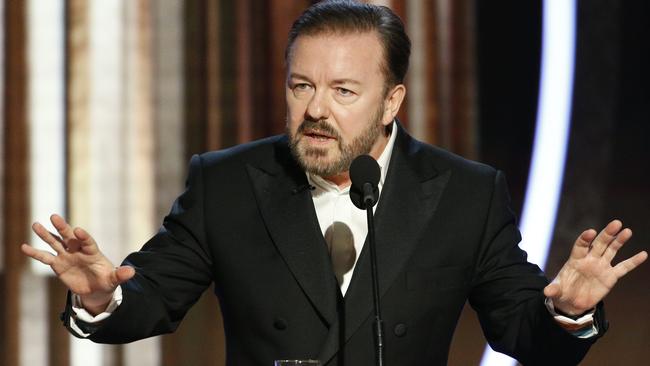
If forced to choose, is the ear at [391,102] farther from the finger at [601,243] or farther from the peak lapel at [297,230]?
the finger at [601,243]

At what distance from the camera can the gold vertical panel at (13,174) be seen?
4012mm

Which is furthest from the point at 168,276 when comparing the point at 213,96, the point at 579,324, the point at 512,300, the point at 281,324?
the point at 213,96

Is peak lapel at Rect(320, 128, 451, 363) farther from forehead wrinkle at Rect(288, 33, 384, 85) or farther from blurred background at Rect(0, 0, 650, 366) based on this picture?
blurred background at Rect(0, 0, 650, 366)

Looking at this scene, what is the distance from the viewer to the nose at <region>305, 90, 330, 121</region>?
2219 millimetres

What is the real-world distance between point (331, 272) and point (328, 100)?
377mm

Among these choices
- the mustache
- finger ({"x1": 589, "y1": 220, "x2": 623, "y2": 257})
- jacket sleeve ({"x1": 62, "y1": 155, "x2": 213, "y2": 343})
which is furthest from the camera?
the mustache

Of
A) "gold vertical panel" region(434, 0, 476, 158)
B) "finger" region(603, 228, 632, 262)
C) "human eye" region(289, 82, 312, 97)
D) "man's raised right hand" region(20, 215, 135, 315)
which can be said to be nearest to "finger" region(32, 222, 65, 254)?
"man's raised right hand" region(20, 215, 135, 315)

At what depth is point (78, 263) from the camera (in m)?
1.95

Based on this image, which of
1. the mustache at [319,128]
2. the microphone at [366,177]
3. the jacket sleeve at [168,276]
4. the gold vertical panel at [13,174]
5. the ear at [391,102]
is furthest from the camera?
the gold vertical panel at [13,174]

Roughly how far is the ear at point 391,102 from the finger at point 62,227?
0.83 meters

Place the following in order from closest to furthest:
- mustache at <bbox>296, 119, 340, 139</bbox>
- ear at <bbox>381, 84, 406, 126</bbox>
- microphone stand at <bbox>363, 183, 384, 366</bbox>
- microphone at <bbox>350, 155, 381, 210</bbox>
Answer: microphone stand at <bbox>363, 183, 384, 366</bbox> → microphone at <bbox>350, 155, 381, 210</bbox> → mustache at <bbox>296, 119, 340, 139</bbox> → ear at <bbox>381, 84, 406, 126</bbox>

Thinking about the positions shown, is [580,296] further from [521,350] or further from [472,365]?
[472,365]

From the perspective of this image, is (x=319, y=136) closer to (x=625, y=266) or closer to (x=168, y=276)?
(x=168, y=276)

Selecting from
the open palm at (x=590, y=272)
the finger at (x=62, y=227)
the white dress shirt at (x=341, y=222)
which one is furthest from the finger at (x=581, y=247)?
the finger at (x=62, y=227)
